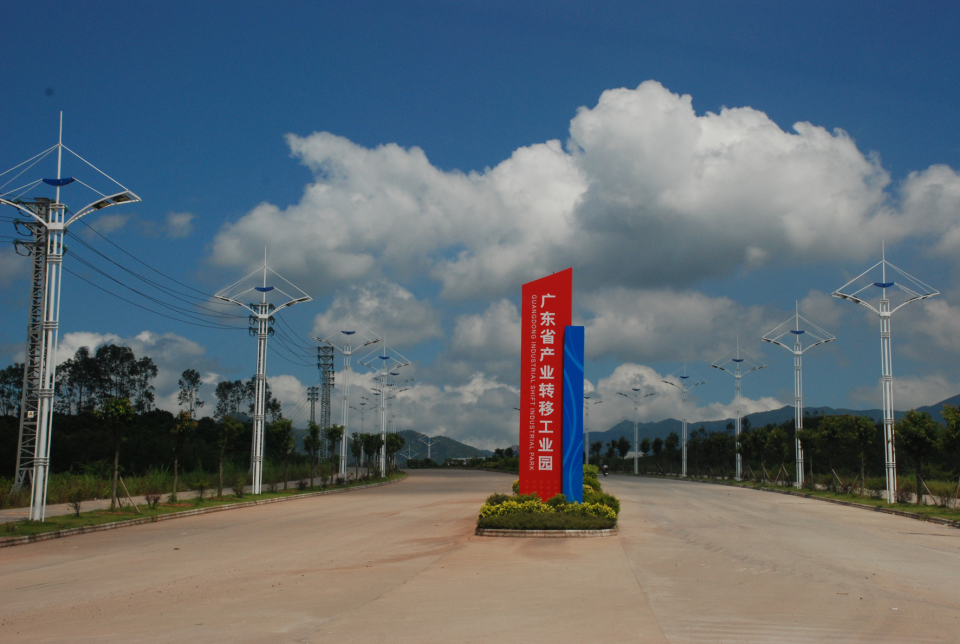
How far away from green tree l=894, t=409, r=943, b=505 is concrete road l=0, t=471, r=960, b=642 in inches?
327

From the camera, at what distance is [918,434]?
91.4 ft

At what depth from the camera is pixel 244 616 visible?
898cm

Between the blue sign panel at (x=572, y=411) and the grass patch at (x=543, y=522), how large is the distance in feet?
4.33

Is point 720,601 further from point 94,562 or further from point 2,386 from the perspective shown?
point 2,386

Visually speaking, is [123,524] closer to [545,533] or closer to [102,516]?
[102,516]

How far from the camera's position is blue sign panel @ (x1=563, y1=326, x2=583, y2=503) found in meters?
19.5

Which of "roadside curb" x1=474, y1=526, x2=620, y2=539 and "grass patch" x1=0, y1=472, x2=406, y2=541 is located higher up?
"roadside curb" x1=474, y1=526, x2=620, y2=539

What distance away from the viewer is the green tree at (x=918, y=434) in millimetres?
27797

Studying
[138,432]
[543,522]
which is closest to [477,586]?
[543,522]

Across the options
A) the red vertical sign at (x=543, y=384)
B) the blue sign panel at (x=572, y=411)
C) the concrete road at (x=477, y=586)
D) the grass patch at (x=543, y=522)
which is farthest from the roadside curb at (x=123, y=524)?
the blue sign panel at (x=572, y=411)

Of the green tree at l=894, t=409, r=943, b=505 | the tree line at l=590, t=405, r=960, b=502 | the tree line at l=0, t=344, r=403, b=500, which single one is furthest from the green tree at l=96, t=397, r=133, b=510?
the green tree at l=894, t=409, r=943, b=505

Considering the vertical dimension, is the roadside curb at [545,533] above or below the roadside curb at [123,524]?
above

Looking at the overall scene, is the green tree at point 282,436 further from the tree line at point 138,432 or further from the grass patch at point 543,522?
the grass patch at point 543,522

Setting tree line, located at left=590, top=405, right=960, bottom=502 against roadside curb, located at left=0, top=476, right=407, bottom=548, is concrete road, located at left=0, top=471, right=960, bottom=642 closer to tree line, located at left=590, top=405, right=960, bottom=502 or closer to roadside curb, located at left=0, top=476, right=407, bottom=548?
roadside curb, located at left=0, top=476, right=407, bottom=548
